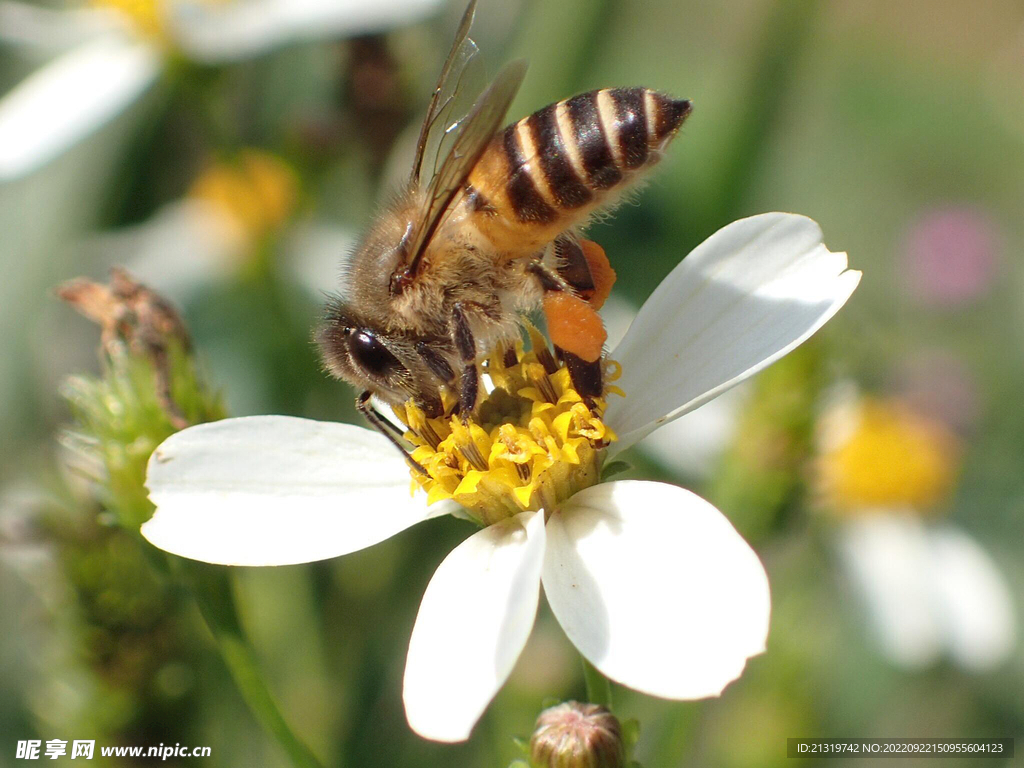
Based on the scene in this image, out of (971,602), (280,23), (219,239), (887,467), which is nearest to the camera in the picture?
(280,23)

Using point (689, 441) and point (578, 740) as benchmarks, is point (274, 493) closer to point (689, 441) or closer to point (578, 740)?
point (578, 740)

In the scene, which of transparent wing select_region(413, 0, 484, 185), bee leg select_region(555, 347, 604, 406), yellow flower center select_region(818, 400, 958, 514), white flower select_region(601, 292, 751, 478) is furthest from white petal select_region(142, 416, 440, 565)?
yellow flower center select_region(818, 400, 958, 514)

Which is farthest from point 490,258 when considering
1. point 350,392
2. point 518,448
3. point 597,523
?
point 350,392

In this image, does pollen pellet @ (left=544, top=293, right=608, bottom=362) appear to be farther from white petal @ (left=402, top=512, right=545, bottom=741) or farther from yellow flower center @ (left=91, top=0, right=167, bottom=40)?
yellow flower center @ (left=91, top=0, right=167, bottom=40)

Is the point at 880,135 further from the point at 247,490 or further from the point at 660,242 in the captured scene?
the point at 247,490

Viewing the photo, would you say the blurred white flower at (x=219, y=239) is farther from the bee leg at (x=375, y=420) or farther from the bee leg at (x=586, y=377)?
the bee leg at (x=586, y=377)
